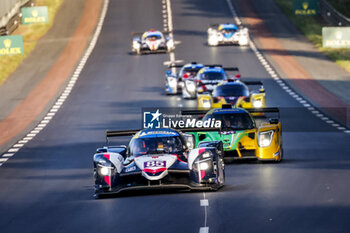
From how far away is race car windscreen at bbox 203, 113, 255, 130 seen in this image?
85.9 ft

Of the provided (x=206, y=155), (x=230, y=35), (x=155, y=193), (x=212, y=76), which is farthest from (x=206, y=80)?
(x=155, y=193)

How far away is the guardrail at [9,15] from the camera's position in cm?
6825

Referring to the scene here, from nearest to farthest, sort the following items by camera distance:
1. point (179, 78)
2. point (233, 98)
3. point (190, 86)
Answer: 1. point (233, 98)
2. point (190, 86)
3. point (179, 78)

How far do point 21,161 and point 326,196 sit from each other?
12956 millimetres

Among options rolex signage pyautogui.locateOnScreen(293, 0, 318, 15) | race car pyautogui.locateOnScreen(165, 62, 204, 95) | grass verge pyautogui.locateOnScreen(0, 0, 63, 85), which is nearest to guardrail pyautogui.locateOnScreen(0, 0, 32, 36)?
grass verge pyautogui.locateOnScreen(0, 0, 63, 85)

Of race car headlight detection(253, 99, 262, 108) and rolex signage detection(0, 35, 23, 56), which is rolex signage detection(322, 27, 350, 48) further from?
race car headlight detection(253, 99, 262, 108)

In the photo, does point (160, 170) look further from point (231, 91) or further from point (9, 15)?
point (9, 15)

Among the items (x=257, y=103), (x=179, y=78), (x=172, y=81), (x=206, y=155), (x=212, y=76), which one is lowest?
(x=206, y=155)

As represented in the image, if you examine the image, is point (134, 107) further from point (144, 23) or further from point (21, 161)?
point (144, 23)

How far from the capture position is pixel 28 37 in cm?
7088

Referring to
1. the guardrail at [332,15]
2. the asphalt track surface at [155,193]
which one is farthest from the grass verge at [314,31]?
the asphalt track surface at [155,193]

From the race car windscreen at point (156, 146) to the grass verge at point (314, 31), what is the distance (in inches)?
1395

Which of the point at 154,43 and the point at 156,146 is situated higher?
the point at 154,43

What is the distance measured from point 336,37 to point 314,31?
11.9 m
